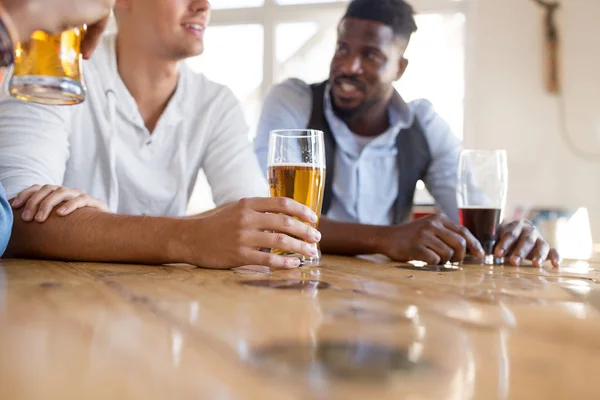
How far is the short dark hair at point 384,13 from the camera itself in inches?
92.6

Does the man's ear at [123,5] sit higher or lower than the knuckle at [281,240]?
higher

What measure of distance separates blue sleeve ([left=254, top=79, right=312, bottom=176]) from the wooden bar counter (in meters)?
1.45

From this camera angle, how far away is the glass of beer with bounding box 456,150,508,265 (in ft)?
4.06

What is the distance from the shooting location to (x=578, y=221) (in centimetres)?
339

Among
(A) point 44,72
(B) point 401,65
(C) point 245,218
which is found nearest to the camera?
(A) point 44,72

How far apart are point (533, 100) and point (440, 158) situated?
2224 mm

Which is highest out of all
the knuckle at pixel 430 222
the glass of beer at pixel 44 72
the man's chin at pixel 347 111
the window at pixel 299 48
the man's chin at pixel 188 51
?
the window at pixel 299 48

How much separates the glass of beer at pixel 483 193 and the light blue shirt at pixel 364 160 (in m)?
0.82

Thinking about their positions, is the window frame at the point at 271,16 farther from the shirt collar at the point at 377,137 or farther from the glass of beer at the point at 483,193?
the glass of beer at the point at 483,193

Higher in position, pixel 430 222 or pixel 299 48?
pixel 299 48

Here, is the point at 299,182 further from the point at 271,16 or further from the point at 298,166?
the point at 271,16

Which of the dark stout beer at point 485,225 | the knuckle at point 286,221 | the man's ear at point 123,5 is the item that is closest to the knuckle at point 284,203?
the knuckle at point 286,221

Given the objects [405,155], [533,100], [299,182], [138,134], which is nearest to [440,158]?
[405,155]

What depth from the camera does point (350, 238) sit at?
1.38 meters
